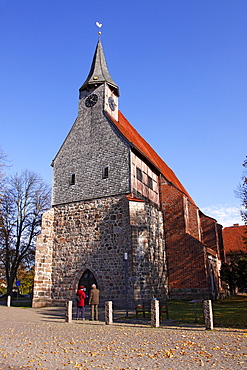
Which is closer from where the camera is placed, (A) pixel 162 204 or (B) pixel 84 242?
(B) pixel 84 242


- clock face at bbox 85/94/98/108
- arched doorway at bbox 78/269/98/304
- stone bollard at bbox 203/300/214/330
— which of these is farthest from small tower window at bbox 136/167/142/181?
stone bollard at bbox 203/300/214/330

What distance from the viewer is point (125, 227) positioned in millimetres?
18281

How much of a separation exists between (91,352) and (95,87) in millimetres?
19324

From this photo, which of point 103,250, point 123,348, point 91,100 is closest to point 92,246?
point 103,250

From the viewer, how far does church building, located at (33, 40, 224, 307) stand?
59.2ft

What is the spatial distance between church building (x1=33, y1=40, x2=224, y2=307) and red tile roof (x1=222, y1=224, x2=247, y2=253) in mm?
21828

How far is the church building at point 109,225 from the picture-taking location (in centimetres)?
1803

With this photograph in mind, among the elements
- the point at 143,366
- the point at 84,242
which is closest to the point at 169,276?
the point at 84,242

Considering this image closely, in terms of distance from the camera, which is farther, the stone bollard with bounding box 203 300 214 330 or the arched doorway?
the arched doorway

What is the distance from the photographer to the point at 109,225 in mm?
19078

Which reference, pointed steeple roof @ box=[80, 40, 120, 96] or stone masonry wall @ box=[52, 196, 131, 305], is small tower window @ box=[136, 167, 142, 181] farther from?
pointed steeple roof @ box=[80, 40, 120, 96]

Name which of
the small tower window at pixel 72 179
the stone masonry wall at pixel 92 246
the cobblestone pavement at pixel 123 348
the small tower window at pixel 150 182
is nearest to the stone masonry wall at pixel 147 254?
the stone masonry wall at pixel 92 246

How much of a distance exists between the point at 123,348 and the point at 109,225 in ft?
38.9

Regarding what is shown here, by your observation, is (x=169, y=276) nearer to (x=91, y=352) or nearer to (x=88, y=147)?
(x=88, y=147)
